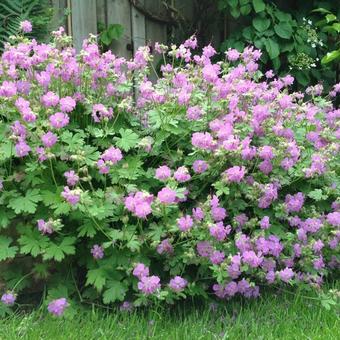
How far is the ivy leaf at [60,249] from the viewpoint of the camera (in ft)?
7.98

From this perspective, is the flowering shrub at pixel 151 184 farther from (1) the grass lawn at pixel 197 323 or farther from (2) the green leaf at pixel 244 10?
(2) the green leaf at pixel 244 10

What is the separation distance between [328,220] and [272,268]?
40 centimetres

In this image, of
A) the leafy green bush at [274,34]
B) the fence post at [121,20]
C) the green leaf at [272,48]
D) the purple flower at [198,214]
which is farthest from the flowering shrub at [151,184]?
the fence post at [121,20]

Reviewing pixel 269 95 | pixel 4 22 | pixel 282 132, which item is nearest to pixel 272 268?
pixel 282 132

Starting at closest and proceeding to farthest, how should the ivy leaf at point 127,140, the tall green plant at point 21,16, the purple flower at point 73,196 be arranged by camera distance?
the purple flower at point 73,196 → the ivy leaf at point 127,140 → the tall green plant at point 21,16

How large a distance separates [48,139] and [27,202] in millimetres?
272

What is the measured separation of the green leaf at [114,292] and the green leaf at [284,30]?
287 cm

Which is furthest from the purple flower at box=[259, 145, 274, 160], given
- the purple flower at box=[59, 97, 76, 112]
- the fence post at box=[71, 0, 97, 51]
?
the fence post at box=[71, 0, 97, 51]

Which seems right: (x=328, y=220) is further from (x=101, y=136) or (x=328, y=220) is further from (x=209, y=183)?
(x=101, y=136)

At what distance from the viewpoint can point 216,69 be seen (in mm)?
2873

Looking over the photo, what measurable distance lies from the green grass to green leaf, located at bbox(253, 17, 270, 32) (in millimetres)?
2597

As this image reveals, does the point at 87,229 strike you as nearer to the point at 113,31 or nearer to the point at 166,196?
the point at 166,196

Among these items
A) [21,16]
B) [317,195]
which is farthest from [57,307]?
[21,16]

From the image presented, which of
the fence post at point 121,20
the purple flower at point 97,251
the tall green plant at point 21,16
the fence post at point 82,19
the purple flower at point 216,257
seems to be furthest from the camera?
the fence post at point 121,20
